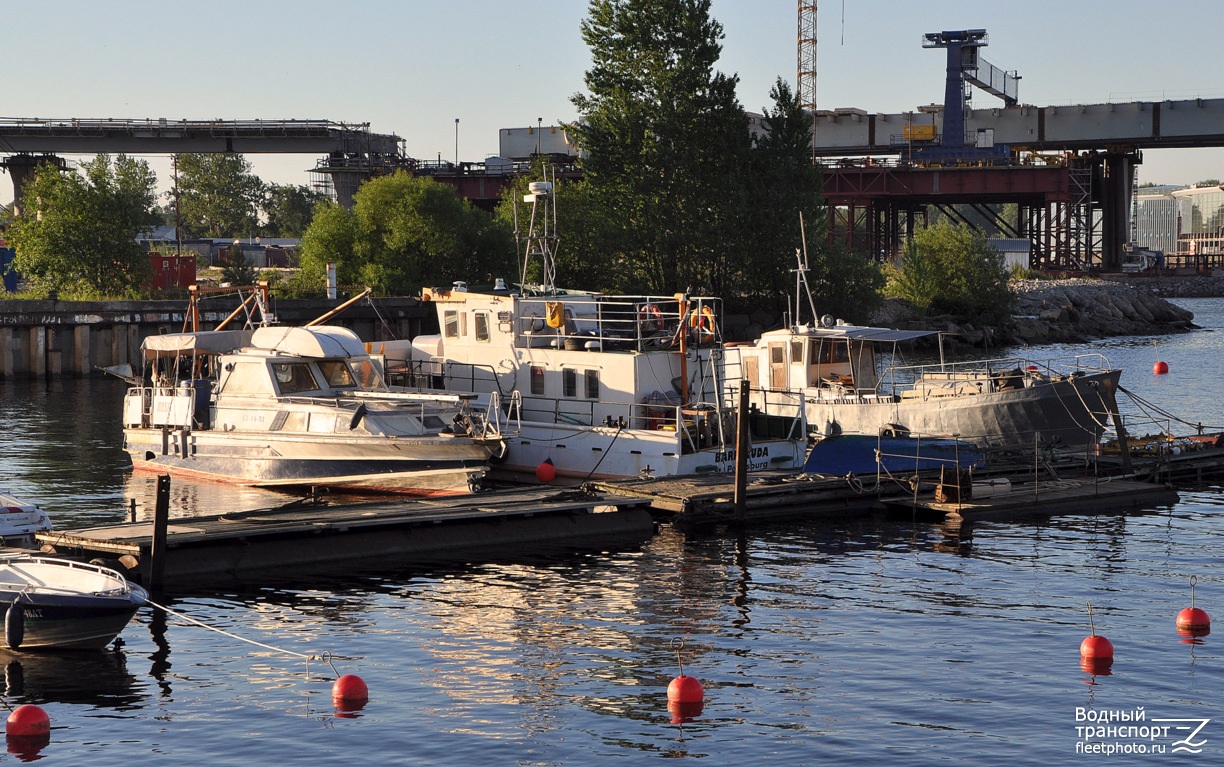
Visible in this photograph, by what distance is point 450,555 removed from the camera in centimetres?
3033

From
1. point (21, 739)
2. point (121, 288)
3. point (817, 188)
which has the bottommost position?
point (21, 739)

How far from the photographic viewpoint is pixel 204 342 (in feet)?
138

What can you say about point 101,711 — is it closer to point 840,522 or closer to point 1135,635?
point 1135,635

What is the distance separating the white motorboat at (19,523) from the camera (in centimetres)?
2873

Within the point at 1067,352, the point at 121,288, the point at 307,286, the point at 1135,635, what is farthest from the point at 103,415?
the point at 1067,352

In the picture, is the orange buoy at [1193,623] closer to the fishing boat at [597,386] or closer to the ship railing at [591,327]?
the fishing boat at [597,386]

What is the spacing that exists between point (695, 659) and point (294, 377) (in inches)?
783

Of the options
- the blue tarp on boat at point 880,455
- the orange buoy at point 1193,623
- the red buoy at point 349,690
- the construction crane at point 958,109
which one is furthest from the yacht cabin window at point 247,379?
the construction crane at point 958,109

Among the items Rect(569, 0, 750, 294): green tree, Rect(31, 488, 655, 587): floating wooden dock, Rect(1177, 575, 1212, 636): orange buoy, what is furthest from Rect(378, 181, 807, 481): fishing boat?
Rect(569, 0, 750, 294): green tree

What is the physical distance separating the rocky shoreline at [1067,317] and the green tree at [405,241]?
2893cm

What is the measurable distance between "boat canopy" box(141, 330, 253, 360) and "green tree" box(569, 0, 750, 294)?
3305 centimetres

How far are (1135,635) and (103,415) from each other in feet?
150

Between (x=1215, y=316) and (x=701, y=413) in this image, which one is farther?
(x=1215, y=316)

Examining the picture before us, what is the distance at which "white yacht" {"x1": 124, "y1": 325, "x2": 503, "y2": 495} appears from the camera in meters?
36.0
